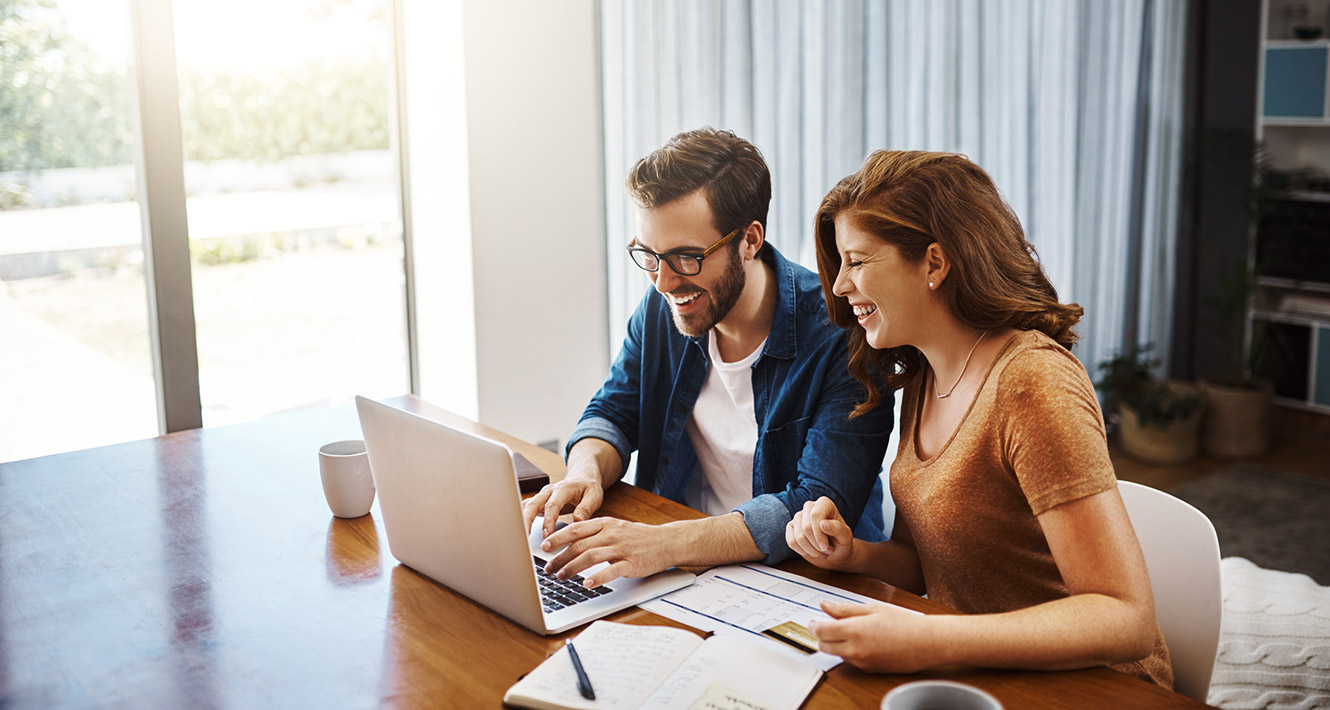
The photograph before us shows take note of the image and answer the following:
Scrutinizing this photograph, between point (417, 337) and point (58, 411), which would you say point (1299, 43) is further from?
point (58, 411)

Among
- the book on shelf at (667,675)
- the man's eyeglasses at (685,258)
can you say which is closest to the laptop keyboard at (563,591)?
the book on shelf at (667,675)

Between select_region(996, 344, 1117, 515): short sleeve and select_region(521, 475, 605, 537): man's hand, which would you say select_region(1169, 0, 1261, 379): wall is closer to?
select_region(996, 344, 1117, 515): short sleeve

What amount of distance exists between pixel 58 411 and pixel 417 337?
0.97m

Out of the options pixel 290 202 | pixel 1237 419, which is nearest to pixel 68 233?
pixel 290 202

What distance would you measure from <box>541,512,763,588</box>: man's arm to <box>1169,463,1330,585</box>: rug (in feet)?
8.62

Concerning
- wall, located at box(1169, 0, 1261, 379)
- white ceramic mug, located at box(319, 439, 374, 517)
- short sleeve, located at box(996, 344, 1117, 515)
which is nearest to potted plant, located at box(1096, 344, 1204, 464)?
wall, located at box(1169, 0, 1261, 379)

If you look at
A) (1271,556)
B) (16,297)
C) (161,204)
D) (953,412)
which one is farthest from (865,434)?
(1271,556)

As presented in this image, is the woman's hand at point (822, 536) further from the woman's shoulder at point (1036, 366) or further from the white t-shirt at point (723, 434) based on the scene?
the white t-shirt at point (723, 434)

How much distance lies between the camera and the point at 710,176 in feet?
5.86

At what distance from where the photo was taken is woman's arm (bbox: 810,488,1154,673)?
45.3 inches

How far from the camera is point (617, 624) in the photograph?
50.8 inches

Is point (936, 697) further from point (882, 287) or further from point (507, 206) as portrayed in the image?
point (507, 206)

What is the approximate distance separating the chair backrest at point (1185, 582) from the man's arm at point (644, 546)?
57 centimetres

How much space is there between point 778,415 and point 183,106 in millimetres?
1871
